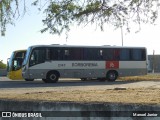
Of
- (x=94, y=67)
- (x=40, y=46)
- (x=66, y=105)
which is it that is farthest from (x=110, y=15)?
(x=94, y=67)

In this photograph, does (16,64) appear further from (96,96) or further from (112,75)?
(96,96)

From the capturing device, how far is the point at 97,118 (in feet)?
25.7

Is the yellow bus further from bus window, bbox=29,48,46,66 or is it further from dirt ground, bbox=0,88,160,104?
dirt ground, bbox=0,88,160,104

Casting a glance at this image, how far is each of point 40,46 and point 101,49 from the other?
209 inches

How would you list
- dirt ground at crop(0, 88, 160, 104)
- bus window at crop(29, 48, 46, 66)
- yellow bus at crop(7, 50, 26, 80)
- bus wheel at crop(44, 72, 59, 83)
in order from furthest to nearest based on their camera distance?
yellow bus at crop(7, 50, 26, 80)
bus wheel at crop(44, 72, 59, 83)
bus window at crop(29, 48, 46, 66)
dirt ground at crop(0, 88, 160, 104)

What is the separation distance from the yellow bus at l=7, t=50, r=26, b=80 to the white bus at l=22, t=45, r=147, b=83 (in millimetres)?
1239

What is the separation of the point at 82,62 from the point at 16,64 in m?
5.20

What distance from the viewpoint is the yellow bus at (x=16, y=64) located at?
31.5 metres

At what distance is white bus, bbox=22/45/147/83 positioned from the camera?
29.3 meters

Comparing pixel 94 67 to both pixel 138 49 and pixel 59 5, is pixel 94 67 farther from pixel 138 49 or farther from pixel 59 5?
pixel 59 5


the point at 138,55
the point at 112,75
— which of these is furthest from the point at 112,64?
the point at 138,55

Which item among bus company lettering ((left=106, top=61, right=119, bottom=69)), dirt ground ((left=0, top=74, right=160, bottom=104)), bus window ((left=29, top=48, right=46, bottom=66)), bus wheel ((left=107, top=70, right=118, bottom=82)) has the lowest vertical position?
dirt ground ((left=0, top=74, right=160, bottom=104))

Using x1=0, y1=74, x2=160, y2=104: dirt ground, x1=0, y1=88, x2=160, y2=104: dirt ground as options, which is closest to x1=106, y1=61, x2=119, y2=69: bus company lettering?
x1=0, y1=74, x2=160, y2=104: dirt ground

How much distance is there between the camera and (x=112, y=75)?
3225 cm
